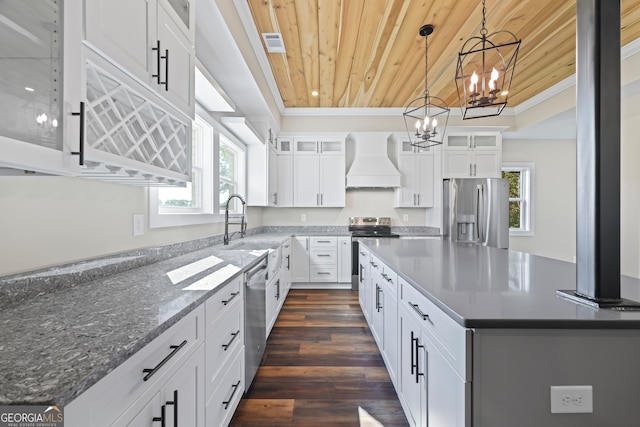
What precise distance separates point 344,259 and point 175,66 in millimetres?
3684

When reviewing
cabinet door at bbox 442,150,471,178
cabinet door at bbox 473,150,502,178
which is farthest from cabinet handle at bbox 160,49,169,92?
cabinet door at bbox 473,150,502,178

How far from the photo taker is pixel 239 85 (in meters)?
2.94

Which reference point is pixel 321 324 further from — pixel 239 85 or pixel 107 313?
pixel 239 85

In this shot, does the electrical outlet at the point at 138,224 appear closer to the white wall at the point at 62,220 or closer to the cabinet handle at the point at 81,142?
the white wall at the point at 62,220

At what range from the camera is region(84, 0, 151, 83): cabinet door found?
0.91m

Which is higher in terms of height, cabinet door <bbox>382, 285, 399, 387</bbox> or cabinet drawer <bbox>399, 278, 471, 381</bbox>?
cabinet drawer <bbox>399, 278, 471, 381</bbox>

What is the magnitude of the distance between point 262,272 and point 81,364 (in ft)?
5.36

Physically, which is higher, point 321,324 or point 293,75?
point 293,75

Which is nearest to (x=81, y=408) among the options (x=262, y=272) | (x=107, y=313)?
(x=107, y=313)

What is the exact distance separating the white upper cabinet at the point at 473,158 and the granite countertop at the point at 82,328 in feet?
14.4

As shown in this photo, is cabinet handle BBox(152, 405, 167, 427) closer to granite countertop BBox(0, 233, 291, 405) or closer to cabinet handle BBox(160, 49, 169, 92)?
granite countertop BBox(0, 233, 291, 405)

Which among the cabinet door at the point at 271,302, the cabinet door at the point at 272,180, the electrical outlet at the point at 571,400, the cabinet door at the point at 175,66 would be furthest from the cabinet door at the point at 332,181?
the electrical outlet at the point at 571,400

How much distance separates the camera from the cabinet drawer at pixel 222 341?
4.21ft

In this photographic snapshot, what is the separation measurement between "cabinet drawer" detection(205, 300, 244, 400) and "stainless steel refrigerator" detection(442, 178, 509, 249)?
3.78 meters
